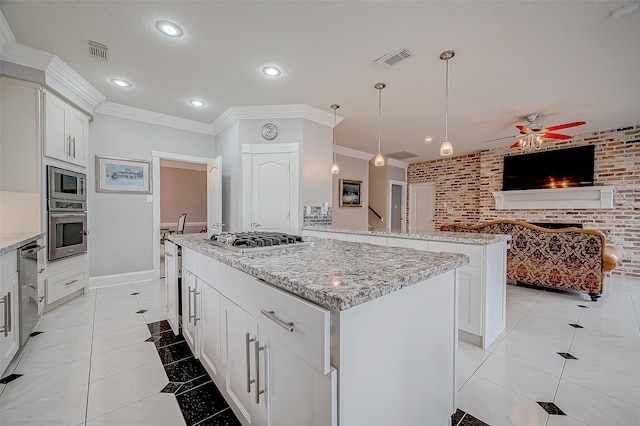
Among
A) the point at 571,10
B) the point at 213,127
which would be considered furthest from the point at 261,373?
the point at 213,127

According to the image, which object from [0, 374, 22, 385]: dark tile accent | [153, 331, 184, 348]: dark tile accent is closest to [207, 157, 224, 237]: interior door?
[153, 331, 184, 348]: dark tile accent

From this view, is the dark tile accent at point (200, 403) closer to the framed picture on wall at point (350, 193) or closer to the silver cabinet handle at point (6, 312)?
the silver cabinet handle at point (6, 312)

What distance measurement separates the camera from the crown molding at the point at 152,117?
3629 millimetres

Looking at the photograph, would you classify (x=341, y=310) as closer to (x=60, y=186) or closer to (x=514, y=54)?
(x=514, y=54)

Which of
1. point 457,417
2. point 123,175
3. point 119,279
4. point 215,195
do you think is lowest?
point 457,417

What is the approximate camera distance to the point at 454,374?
1.31m

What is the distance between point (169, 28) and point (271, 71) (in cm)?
95

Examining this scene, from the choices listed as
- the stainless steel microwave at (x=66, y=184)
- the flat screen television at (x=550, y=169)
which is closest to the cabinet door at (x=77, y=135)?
the stainless steel microwave at (x=66, y=184)

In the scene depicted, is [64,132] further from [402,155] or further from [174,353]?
[402,155]

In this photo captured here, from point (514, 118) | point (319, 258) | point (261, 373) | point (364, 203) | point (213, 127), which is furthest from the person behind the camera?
point (364, 203)

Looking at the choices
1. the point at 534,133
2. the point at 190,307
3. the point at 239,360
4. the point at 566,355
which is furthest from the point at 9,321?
the point at 534,133

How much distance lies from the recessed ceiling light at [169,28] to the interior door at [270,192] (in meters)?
1.75

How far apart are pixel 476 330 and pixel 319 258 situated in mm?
1753

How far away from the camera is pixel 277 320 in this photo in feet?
2.87
